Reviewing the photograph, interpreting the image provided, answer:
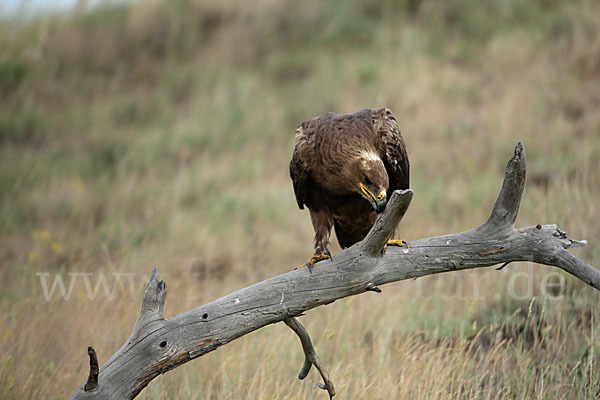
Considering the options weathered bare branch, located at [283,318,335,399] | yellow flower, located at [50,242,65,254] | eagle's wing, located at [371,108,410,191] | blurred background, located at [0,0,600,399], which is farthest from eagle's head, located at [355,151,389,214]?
yellow flower, located at [50,242,65,254]

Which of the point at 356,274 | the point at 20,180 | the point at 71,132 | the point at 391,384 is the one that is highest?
the point at 71,132

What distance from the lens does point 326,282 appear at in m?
2.66

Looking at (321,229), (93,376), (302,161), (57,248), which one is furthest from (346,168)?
(57,248)

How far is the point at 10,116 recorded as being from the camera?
27.6 feet

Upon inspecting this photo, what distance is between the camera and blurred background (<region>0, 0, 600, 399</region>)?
→ 3.54 meters

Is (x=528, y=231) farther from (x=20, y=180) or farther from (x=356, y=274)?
(x=20, y=180)

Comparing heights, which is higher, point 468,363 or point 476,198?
point 476,198

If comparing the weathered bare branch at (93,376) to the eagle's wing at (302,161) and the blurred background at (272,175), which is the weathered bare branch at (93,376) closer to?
the blurred background at (272,175)

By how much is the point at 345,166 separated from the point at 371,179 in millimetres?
187

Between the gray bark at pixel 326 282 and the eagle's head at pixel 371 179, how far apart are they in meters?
0.28

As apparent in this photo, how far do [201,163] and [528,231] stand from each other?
19.0 ft

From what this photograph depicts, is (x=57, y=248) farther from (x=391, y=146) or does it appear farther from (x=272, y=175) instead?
(x=391, y=146)

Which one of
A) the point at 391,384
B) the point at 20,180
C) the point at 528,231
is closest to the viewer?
the point at 528,231

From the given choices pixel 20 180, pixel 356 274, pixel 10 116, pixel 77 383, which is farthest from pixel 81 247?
pixel 356 274
